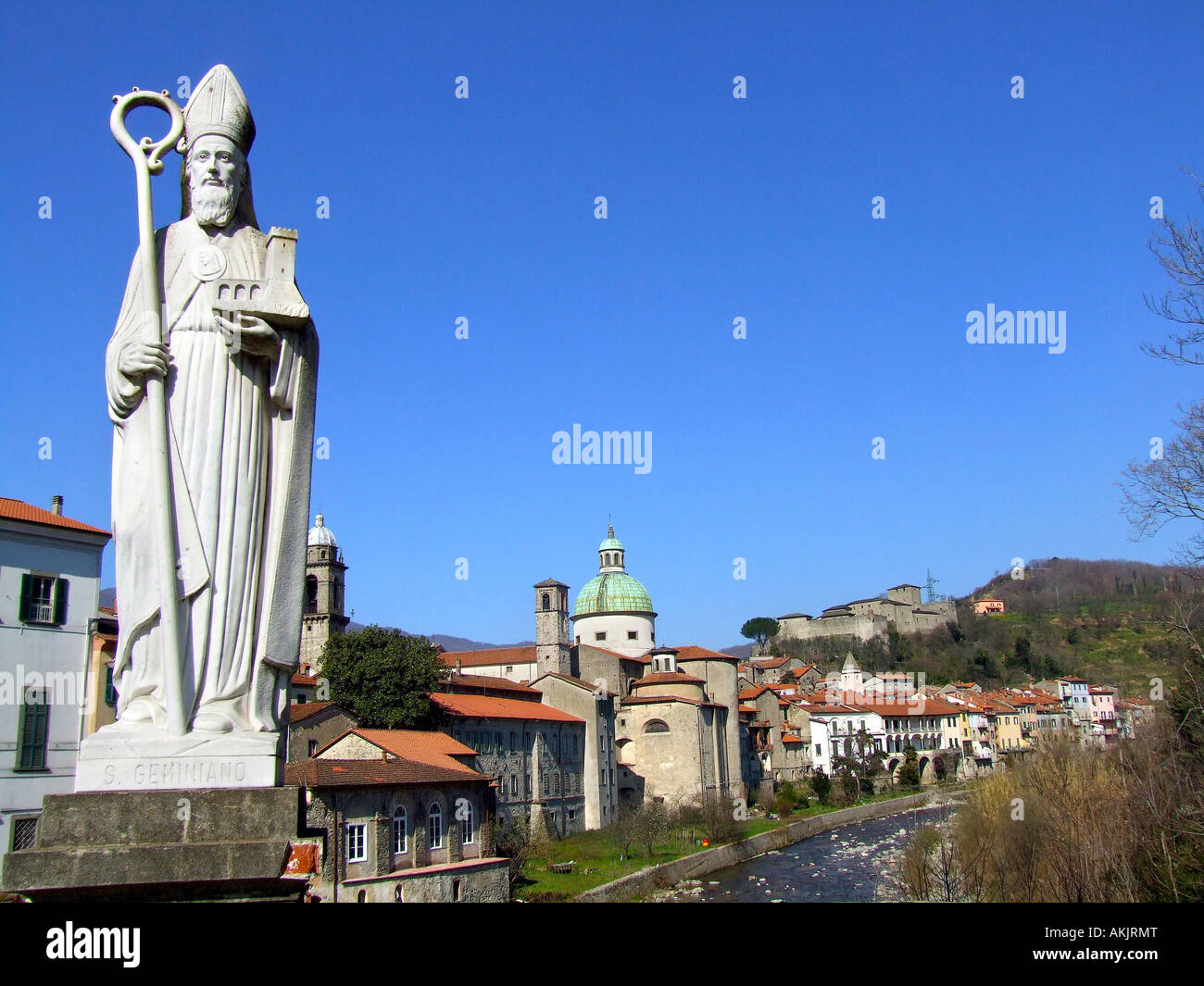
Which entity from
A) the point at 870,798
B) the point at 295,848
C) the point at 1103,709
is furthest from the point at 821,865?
the point at 1103,709

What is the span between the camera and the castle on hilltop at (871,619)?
541 ft

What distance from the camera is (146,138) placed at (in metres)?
5.60

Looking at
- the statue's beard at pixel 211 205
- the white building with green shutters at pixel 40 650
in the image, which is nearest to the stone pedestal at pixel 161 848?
the statue's beard at pixel 211 205

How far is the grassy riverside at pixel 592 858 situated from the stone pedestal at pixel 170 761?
31.2 metres

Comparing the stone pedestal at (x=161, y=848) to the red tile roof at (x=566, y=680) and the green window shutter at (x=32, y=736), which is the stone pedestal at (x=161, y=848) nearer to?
the green window shutter at (x=32, y=736)

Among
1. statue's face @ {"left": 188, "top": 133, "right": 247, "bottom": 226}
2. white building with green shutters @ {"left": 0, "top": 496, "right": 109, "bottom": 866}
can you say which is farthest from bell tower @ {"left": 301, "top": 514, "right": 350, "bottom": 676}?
statue's face @ {"left": 188, "top": 133, "right": 247, "bottom": 226}

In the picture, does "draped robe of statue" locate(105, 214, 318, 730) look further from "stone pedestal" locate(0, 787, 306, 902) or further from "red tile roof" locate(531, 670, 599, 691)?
"red tile roof" locate(531, 670, 599, 691)

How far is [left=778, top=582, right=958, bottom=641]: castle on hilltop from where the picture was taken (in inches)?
6491

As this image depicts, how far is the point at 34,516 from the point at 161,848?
26692 mm

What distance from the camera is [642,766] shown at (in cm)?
7081
